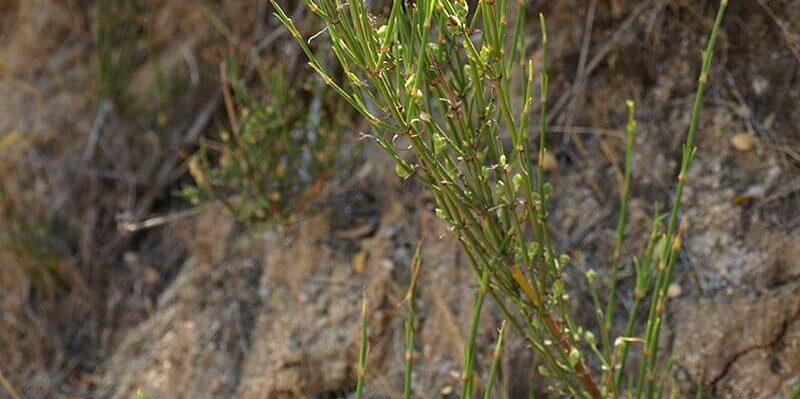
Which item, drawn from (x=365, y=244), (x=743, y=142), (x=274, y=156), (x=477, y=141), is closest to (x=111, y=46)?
(x=274, y=156)

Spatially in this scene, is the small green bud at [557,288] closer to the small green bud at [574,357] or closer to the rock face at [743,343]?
the small green bud at [574,357]

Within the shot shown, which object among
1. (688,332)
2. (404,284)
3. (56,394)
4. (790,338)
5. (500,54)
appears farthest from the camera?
(56,394)

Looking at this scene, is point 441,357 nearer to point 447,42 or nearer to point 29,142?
point 447,42

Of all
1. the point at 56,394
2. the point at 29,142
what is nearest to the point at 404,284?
the point at 56,394

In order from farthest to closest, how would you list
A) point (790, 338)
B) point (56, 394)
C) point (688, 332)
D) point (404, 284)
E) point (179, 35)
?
1. point (179, 35)
2. point (56, 394)
3. point (404, 284)
4. point (688, 332)
5. point (790, 338)

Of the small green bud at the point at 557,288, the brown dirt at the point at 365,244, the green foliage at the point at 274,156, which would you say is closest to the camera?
the small green bud at the point at 557,288

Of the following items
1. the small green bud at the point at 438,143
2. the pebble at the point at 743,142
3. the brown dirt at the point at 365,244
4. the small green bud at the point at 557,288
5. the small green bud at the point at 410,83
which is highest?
the small green bud at the point at 410,83

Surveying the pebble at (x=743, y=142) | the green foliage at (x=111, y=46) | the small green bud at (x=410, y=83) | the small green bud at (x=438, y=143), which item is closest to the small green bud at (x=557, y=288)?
the small green bud at (x=438, y=143)
